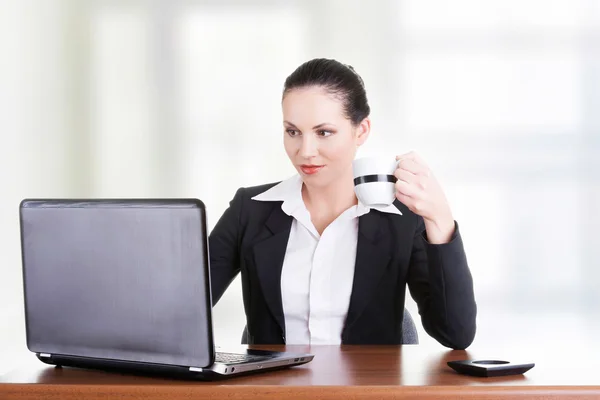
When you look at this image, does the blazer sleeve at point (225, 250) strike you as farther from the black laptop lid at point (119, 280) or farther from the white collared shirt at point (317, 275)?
the black laptop lid at point (119, 280)

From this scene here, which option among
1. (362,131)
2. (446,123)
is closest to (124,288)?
(362,131)

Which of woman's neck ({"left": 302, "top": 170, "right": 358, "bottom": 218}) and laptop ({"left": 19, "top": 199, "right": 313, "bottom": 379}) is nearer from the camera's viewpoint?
laptop ({"left": 19, "top": 199, "right": 313, "bottom": 379})

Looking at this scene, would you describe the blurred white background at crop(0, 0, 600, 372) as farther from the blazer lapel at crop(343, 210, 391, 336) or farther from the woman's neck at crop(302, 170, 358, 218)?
the blazer lapel at crop(343, 210, 391, 336)

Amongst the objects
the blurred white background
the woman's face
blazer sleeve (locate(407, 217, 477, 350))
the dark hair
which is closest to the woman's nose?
the woman's face

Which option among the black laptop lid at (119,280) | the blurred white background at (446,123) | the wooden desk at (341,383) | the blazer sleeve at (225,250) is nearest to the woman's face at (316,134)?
the blazer sleeve at (225,250)

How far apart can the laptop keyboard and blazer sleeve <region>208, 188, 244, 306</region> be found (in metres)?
0.73

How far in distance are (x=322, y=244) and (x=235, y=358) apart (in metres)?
0.73

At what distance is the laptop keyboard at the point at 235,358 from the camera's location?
1.26m

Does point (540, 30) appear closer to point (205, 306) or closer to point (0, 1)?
point (0, 1)

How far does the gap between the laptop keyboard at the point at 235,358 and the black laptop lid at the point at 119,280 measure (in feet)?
0.39

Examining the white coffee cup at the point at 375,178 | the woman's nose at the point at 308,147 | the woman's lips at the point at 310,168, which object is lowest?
the white coffee cup at the point at 375,178

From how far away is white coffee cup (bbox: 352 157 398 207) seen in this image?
154cm

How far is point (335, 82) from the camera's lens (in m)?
2.06

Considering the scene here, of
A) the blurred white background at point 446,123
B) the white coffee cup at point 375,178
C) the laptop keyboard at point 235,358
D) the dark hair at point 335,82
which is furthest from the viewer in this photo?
the blurred white background at point 446,123
